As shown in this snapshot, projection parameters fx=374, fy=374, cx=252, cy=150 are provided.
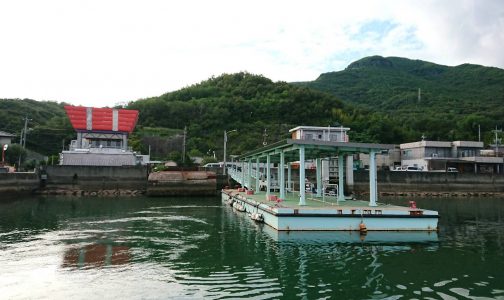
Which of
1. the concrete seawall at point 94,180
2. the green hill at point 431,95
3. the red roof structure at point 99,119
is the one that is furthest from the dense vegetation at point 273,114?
the concrete seawall at point 94,180

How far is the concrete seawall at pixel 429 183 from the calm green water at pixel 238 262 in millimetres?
30374

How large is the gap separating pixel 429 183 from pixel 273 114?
63282 millimetres

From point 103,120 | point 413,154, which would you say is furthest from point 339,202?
point 413,154

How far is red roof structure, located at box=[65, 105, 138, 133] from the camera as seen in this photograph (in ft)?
185

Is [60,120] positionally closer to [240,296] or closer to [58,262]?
[58,262]

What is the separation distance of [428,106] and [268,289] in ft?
470

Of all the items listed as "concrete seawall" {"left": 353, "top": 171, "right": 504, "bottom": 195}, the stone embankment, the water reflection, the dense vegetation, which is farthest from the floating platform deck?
the dense vegetation

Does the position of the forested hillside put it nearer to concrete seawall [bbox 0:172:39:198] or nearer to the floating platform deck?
concrete seawall [bbox 0:172:39:198]

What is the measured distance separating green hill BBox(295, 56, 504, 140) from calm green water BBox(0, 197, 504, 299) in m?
88.0

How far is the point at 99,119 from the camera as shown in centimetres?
5788

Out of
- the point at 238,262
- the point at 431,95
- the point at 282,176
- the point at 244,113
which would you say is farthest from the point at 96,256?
the point at 431,95

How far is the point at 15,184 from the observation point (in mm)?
43719

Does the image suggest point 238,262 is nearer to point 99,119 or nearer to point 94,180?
point 94,180

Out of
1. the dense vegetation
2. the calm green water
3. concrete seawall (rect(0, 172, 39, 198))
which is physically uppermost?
the dense vegetation
